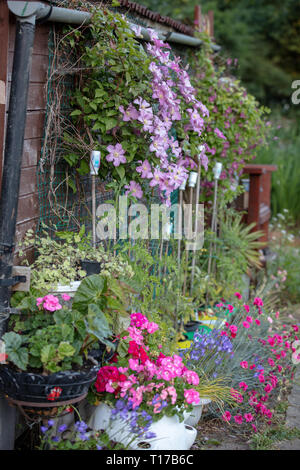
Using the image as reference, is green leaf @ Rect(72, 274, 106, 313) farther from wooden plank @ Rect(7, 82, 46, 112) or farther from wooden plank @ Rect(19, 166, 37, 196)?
wooden plank @ Rect(7, 82, 46, 112)

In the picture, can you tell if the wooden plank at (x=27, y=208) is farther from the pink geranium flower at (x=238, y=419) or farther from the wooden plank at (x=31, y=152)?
the pink geranium flower at (x=238, y=419)

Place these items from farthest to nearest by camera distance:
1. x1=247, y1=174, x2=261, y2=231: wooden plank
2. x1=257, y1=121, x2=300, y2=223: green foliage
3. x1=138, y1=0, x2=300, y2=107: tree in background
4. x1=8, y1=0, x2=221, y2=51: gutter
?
1. x1=138, y1=0, x2=300, y2=107: tree in background
2. x1=257, y1=121, x2=300, y2=223: green foliage
3. x1=247, y1=174, x2=261, y2=231: wooden plank
4. x1=8, y1=0, x2=221, y2=51: gutter

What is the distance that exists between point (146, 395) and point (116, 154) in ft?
4.25

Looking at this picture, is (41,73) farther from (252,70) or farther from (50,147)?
(252,70)

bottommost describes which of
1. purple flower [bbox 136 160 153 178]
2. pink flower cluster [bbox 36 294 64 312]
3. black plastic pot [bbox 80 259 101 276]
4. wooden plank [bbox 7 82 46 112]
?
pink flower cluster [bbox 36 294 64 312]

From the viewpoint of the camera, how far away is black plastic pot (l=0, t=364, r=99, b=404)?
7.16 ft

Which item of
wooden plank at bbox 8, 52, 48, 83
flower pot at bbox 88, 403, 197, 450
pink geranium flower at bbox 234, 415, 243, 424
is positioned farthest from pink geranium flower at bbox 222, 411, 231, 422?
wooden plank at bbox 8, 52, 48, 83

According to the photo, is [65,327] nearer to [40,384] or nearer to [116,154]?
[40,384]

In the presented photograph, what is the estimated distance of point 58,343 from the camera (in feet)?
7.56

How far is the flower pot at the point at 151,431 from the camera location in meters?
2.39

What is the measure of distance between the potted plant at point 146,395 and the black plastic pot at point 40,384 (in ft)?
0.67

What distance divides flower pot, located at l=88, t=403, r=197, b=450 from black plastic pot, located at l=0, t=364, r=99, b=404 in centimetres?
22
